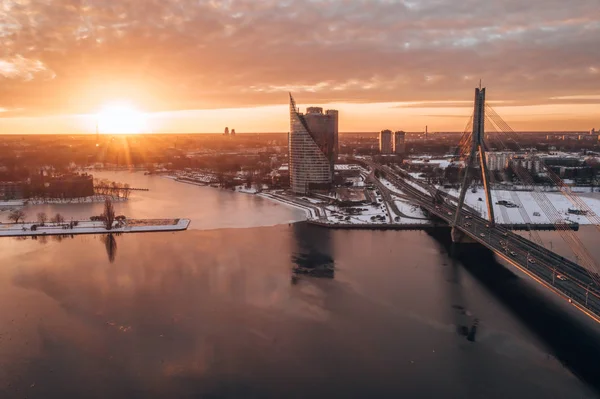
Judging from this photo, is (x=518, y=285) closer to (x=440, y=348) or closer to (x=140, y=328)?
(x=440, y=348)

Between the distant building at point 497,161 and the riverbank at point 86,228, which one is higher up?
the distant building at point 497,161

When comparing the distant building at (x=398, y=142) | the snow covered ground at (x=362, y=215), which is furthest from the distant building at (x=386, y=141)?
the snow covered ground at (x=362, y=215)

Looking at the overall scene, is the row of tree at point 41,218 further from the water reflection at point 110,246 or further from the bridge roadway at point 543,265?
the bridge roadway at point 543,265

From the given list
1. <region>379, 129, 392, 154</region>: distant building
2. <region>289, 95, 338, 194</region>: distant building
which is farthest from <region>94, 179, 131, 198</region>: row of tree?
<region>379, 129, 392, 154</region>: distant building

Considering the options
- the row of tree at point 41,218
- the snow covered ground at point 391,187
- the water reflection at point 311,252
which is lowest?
the water reflection at point 311,252

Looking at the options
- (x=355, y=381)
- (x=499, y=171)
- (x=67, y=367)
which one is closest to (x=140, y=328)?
(x=67, y=367)
